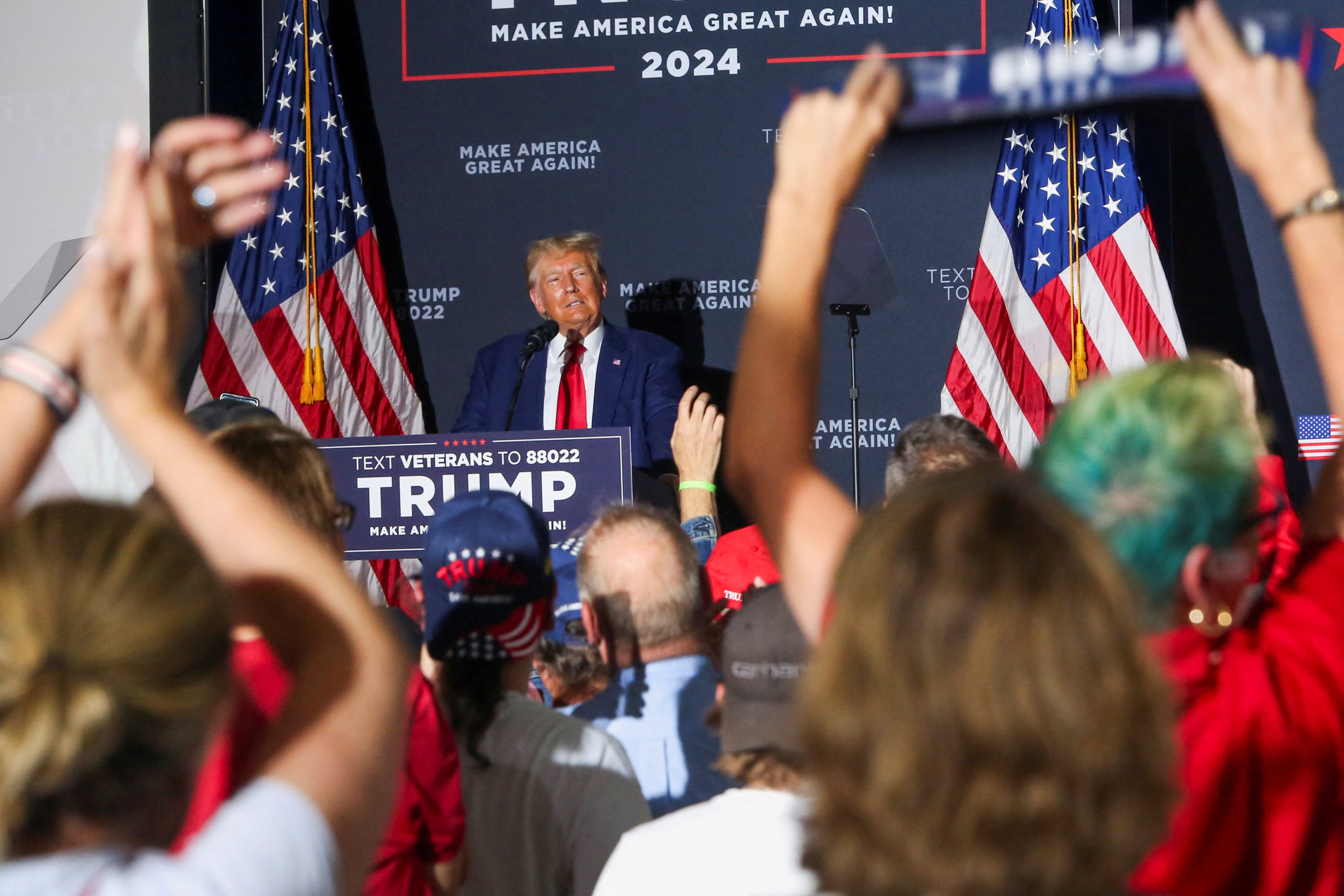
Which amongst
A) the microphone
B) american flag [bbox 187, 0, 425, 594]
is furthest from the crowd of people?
american flag [bbox 187, 0, 425, 594]

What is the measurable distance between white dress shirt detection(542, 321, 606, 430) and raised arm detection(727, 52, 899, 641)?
3.39m

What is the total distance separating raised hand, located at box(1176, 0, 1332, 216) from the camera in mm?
990

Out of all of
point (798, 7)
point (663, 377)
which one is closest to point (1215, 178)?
point (798, 7)

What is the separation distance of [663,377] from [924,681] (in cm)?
376

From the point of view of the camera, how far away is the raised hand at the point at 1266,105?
39.0 inches

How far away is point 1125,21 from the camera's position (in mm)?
4895

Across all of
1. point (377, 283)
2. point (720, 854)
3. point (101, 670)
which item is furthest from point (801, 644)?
point (377, 283)

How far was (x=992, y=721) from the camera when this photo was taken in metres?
0.64

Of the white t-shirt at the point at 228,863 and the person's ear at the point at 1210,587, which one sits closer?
the white t-shirt at the point at 228,863

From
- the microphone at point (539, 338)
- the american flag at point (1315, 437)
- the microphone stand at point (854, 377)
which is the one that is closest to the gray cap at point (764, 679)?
the microphone at point (539, 338)

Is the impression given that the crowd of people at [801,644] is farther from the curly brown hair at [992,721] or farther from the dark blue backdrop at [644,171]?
the dark blue backdrop at [644,171]

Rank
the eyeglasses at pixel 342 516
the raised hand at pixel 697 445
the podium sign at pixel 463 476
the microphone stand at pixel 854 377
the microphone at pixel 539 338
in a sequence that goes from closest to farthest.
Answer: the eyeglasses at pixel 342 516 → the podium sign at pixel 463 476 → the raised hand at pixel 697 445 → the microphone at pixel 539 338 → the microphone stand at pixel 854 377

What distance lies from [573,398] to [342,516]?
3.10m

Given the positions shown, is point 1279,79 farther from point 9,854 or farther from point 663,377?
point 663,377
